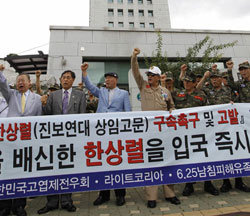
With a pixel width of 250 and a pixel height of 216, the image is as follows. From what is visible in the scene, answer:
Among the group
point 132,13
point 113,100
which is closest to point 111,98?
point 113,100

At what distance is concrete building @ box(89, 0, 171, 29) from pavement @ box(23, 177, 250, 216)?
35.3 metres

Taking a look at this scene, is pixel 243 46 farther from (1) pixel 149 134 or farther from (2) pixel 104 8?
(2) pixel 104 8

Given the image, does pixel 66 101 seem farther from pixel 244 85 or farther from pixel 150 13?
pixel 150 13

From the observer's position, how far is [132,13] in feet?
121

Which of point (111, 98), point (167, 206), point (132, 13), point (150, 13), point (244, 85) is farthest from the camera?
point (132, 13)

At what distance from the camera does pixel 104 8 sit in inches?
1357

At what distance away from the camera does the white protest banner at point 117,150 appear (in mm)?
2641

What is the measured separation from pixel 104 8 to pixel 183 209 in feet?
124

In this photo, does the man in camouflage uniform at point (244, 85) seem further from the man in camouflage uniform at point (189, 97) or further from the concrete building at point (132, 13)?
the concrete building at point (132, 13)

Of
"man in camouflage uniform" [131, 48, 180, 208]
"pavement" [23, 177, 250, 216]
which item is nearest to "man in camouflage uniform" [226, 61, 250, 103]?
"man in camouflage uniform" [131, 48, 180, 208]

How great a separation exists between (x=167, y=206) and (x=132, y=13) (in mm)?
39465

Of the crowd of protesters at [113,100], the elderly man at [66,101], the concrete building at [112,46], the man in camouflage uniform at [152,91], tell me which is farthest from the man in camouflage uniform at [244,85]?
the concrete building at [112,46]

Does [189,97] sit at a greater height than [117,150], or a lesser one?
greater

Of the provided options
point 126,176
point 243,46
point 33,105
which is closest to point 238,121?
point 126,176
